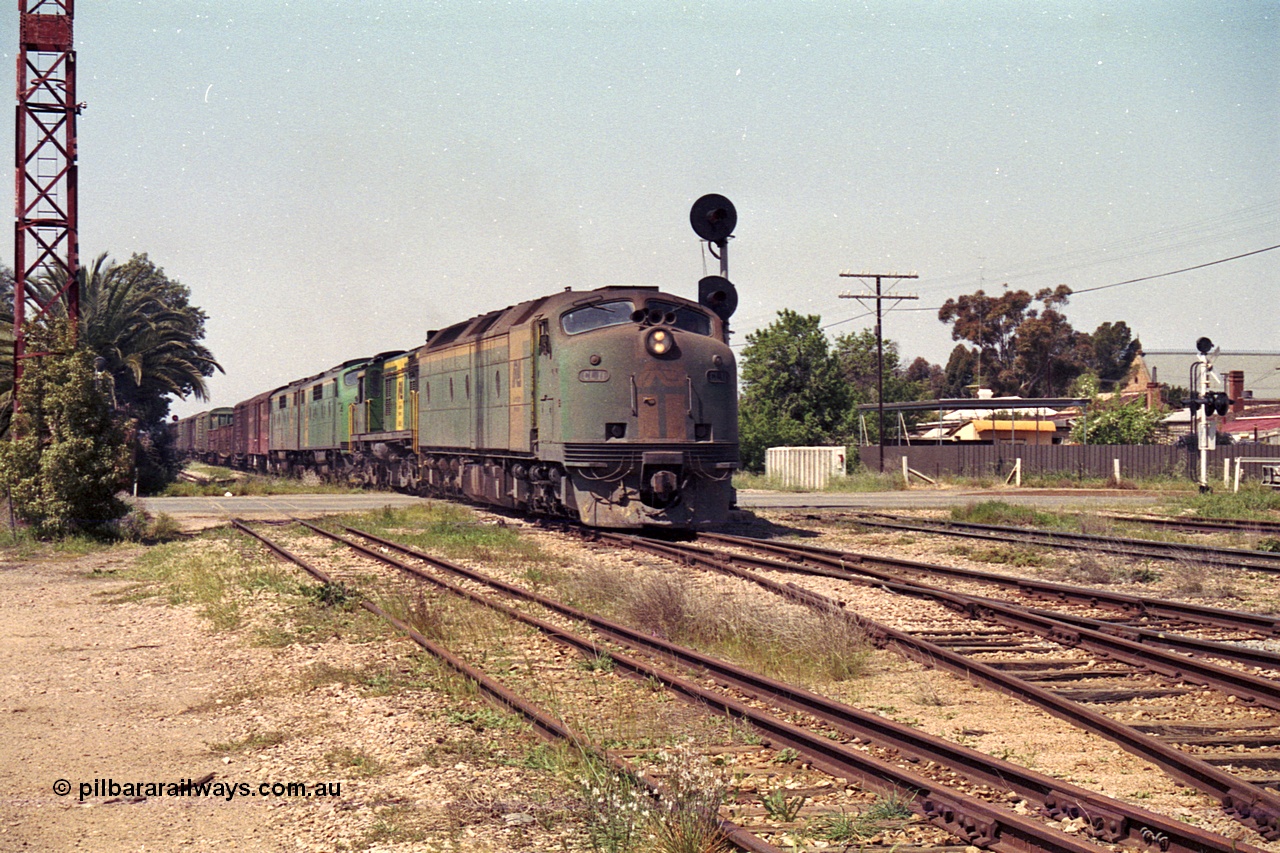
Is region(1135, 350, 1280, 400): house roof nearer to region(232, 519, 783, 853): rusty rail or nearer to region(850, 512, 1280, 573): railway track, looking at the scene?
region(850, 512, 1280, 573): railway track

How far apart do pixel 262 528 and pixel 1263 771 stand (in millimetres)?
19926

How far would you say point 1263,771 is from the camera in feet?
19.6

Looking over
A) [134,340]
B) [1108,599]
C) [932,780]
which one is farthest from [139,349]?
[932,780]

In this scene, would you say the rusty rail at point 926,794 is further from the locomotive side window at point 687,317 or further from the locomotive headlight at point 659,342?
the locomotive side window at point 687,317

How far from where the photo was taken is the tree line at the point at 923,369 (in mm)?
54188

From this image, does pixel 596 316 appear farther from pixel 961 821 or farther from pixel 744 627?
pixel 961 821

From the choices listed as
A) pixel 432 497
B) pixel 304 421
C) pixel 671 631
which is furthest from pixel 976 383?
pixel 671 631

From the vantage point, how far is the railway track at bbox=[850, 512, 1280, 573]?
15.2 m

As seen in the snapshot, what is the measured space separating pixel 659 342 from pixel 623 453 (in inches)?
69.9

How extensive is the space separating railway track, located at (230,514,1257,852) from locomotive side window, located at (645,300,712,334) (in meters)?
9.67

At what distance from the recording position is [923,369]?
115 m

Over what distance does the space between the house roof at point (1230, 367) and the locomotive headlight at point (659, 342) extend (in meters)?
74.1

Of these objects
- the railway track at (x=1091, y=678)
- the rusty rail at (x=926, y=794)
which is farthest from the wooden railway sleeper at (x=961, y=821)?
the railway track at (x=1091, y=678)

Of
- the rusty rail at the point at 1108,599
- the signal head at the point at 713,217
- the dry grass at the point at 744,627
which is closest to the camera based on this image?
the dry grass at the point at 744,627
